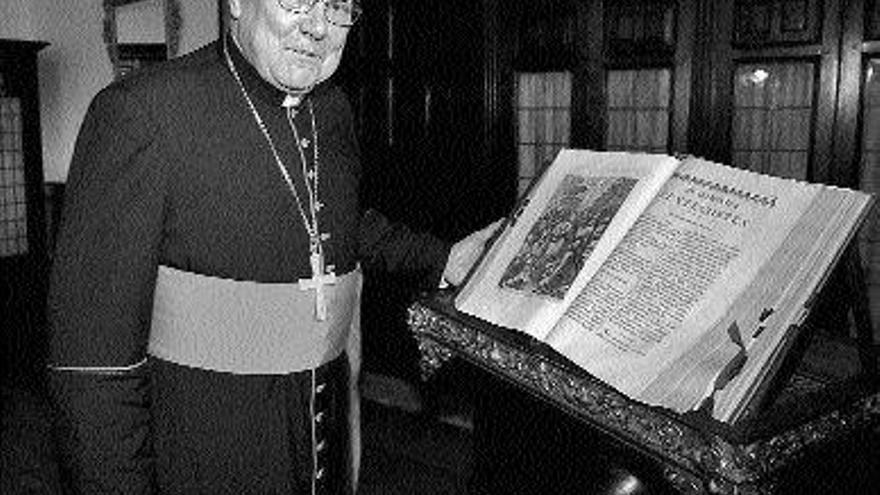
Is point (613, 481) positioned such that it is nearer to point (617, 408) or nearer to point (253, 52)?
point (617, 408)

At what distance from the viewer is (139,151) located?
1.26 meters

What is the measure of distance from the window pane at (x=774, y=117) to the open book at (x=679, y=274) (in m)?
2.52

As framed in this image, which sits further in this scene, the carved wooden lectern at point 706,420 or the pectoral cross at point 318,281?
Result: the pectoral cross at point 318,281

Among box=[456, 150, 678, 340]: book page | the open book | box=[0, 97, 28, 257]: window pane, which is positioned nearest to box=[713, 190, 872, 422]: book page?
the open book

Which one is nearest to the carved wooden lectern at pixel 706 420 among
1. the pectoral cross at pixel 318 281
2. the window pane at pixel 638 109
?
the pectoral cross at pixel 318 281

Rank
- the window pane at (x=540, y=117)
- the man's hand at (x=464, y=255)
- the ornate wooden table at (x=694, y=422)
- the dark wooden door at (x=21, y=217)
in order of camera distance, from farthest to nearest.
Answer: the dark wooden door at (x=21, y=217), the window pane at (x=540, y=117), the man's hand at (x=464, y=255), the ornate wooden table at (x=694, y=422)

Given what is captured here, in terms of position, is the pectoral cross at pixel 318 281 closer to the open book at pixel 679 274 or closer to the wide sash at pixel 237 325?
the wide sash at pixel 237 325

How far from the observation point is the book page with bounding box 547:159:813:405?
1029 millimetres

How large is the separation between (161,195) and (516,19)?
3144 mm

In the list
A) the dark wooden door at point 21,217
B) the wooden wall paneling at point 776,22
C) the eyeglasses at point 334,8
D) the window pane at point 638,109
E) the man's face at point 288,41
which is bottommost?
the dark wooden door at point 21,217

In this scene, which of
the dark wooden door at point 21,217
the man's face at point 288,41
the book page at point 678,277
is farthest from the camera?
the dark wooden door at point 21,217

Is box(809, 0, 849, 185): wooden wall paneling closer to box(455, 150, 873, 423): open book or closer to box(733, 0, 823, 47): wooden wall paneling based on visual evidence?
box(733, 0, 823, 47): wooden wall paneling

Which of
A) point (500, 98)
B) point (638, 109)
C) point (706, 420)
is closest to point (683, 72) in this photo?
point (638, 109)

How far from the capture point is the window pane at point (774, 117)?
3529mm
